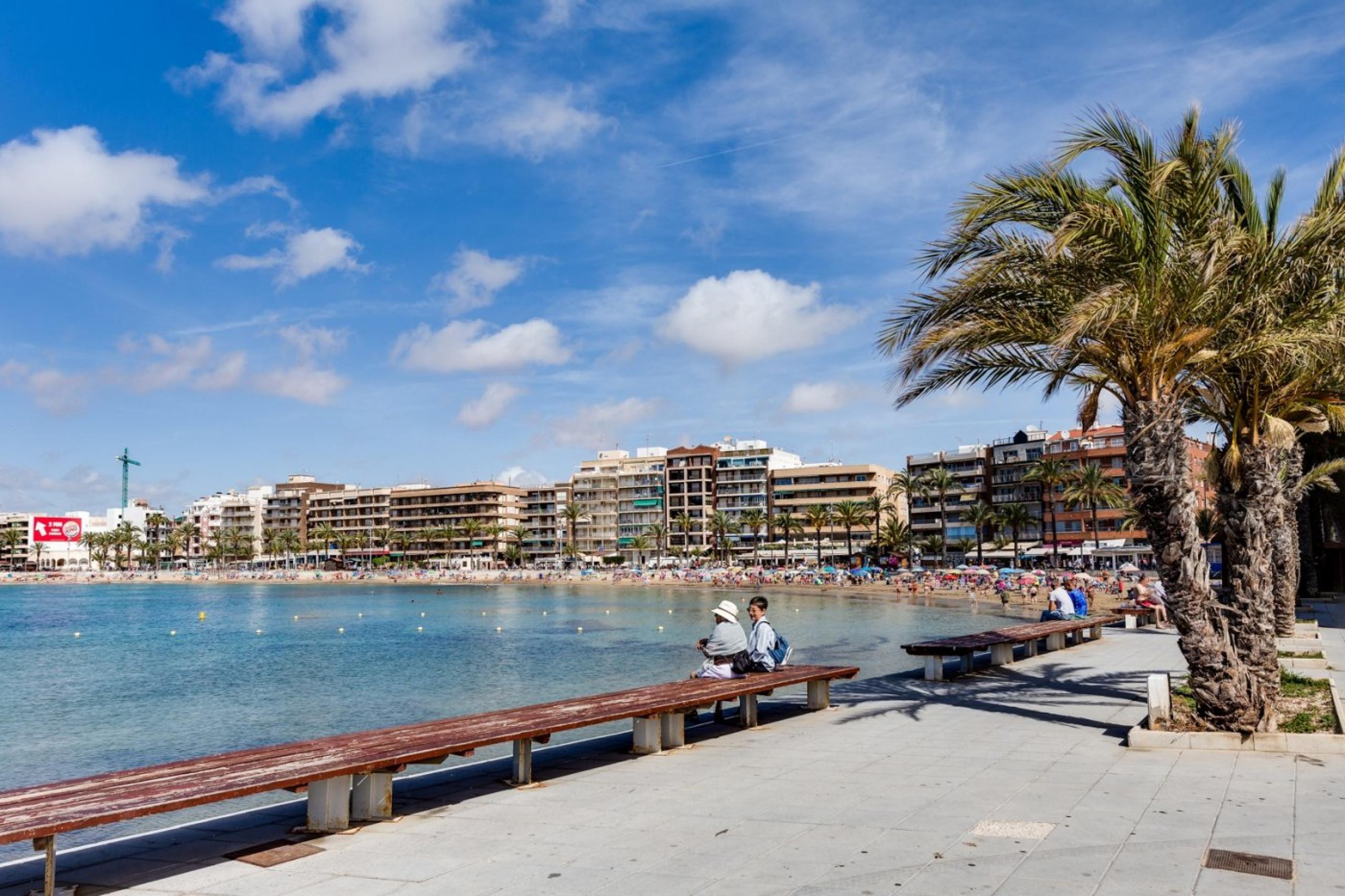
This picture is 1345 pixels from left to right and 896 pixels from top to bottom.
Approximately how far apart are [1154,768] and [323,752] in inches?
291

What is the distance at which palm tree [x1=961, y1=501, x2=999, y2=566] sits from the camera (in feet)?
339

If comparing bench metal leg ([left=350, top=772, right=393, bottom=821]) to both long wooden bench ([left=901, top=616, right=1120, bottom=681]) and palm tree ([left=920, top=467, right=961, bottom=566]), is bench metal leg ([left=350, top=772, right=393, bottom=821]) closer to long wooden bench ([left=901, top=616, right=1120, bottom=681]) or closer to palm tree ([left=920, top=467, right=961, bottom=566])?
long wooden bench ([left=901, top=616, right=1120, bottom=681])

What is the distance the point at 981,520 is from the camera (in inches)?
4107

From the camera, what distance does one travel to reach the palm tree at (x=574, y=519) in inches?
5896

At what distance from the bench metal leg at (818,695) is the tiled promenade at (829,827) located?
2040 mm

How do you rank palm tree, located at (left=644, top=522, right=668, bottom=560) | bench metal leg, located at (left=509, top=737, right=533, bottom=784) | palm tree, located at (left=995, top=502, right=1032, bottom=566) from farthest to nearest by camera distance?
1. palm tree, located at (left=644, top=522, right=668, bottom=560)
2. palm tree, located at (left=995, top=502, right=1032, bottom=566)
3. bench metal leg, located at (left=509, top=737, right=533, bottom=784)

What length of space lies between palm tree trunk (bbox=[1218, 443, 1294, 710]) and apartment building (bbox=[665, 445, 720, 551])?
12550cm

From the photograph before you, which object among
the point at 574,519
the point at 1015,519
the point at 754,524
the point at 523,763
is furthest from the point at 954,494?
the point at 523,763

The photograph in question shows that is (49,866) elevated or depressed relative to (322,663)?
elevated

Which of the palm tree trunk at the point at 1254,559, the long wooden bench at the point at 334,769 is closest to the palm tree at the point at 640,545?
the palm tree trunk at the point at 1254,559

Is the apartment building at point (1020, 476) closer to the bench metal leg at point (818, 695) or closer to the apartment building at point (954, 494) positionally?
the apartment building at point (954, 494)

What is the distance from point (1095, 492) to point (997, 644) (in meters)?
74.6

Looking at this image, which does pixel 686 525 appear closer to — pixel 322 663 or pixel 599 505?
pixel 599 505

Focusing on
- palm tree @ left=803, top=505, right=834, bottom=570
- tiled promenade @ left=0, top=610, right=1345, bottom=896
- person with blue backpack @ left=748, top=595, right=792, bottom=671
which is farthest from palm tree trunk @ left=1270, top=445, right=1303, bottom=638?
palm tree @ left=803, top=505, right=834, bottom=570
